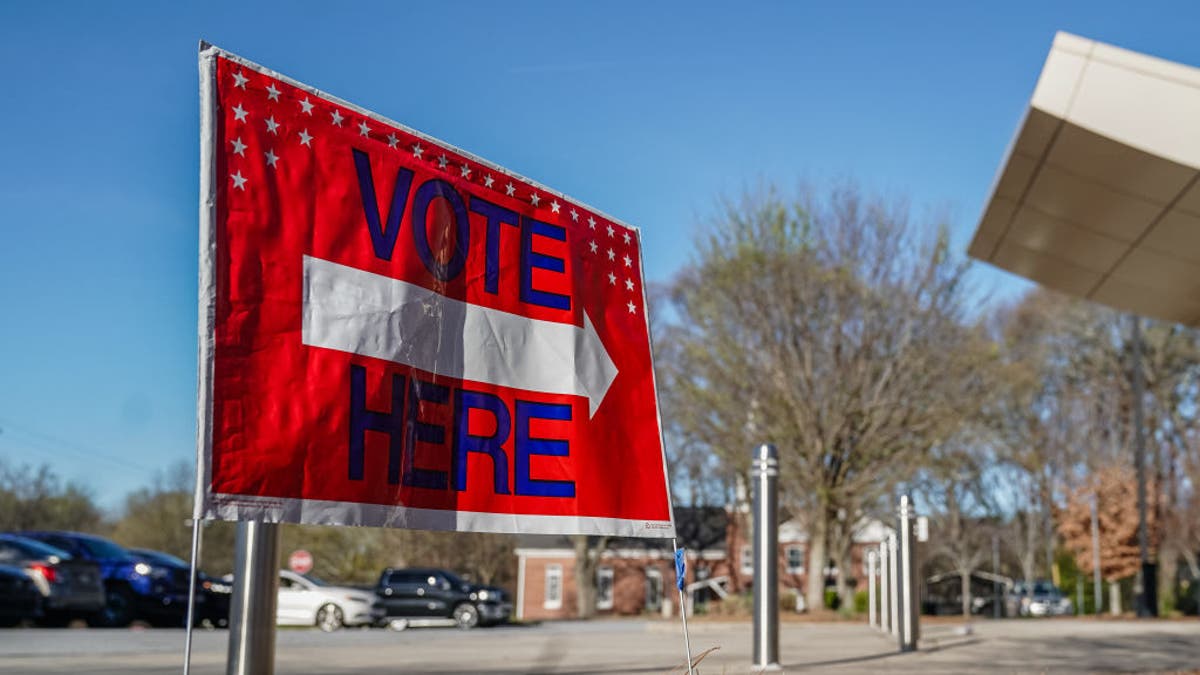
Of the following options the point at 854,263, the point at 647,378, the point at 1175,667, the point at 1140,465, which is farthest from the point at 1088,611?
the point at 647,378

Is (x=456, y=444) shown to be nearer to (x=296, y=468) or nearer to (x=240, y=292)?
(x=296, y=468)

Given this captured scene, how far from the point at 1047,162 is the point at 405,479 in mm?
10045

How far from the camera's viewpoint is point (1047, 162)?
491 inches

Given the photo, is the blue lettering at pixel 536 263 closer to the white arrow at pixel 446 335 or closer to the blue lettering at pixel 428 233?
the white arrow at pixel 446 335

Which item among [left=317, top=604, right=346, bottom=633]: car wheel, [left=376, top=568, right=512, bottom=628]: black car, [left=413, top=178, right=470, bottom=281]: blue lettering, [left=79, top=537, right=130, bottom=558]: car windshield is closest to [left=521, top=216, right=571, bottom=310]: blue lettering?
[left=413, top=178, right=470, bottom=281]: blue lettering

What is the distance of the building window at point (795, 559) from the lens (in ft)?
187

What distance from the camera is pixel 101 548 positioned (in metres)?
20.3

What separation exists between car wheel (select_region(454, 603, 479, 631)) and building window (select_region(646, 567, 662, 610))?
30856 millimetres

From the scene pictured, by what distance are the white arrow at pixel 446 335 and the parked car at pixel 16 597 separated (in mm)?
14256

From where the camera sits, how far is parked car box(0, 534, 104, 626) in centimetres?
1719

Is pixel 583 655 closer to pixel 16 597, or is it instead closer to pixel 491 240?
pixel 491 240

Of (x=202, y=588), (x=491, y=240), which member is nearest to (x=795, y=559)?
(x=202, y=588)

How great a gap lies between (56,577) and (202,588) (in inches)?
160

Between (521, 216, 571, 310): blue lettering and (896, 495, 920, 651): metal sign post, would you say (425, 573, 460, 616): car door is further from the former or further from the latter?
(521, 216, 571, 310): blue lettering
